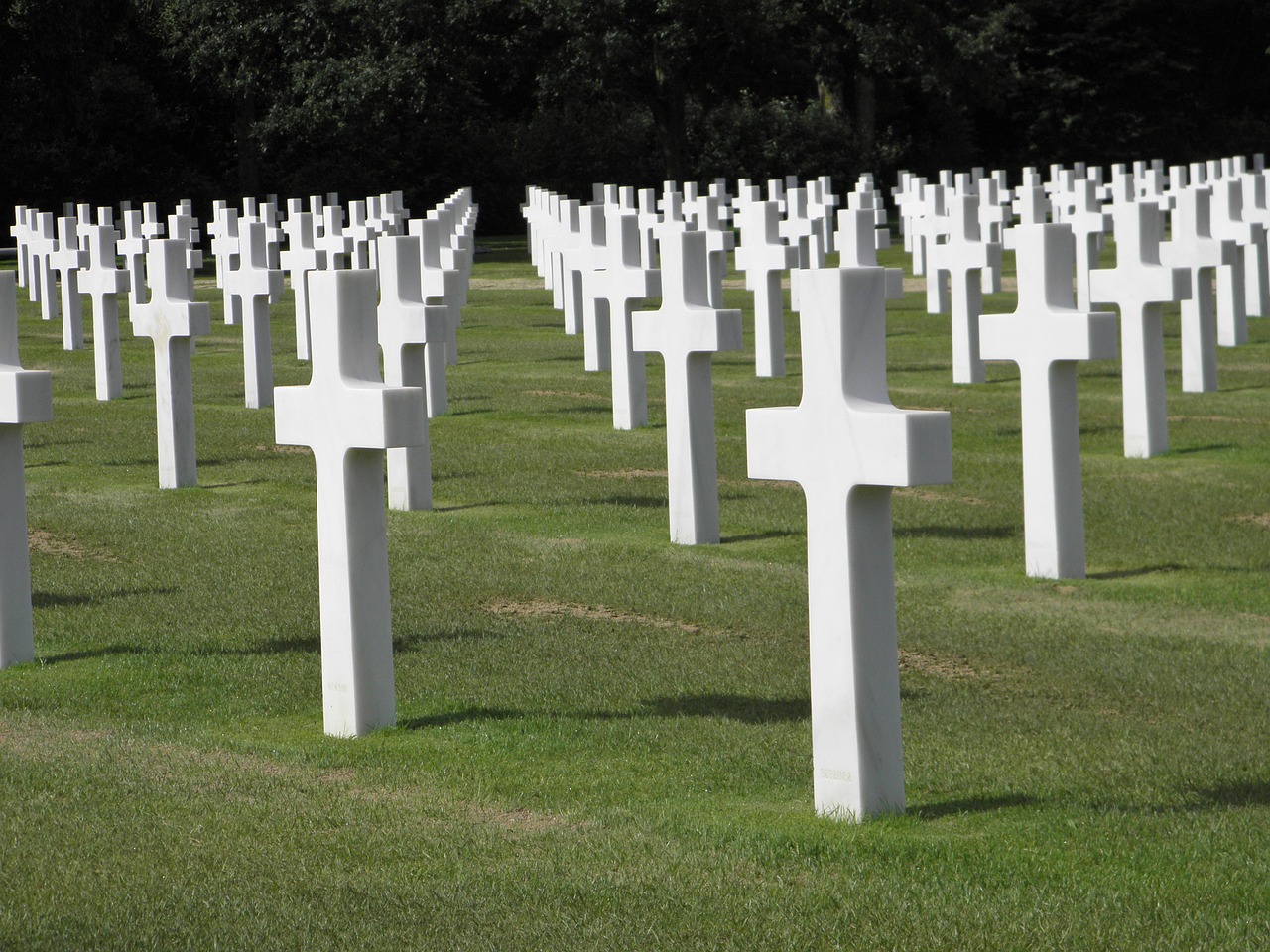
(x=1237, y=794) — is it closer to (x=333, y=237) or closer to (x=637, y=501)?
(x=637, y=501)

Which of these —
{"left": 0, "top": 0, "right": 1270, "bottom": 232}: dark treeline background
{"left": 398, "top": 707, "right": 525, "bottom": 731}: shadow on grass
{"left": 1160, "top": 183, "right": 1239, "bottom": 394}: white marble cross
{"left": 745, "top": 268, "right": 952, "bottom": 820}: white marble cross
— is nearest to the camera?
{"left": 745, "top": 268, "right": 952, "bottom": 820}: white marble cross

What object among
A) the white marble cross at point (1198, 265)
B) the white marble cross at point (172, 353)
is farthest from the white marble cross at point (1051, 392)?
the white marble cross at point (1198, 265)

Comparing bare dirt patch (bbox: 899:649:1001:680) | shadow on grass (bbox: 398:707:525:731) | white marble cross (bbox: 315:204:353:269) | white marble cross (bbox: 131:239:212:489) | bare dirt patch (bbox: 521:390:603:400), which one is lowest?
bare dirt patch (bbox: 899:649:1001:680)

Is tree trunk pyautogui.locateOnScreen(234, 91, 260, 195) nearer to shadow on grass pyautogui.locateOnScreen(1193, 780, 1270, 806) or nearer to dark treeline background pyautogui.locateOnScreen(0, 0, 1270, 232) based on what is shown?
dark treeline background pyautogui.locateOnScreen(0, 0, 1270, 232)

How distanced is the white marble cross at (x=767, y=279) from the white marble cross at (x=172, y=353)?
6583 millimetres

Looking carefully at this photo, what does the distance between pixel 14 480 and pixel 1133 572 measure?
4.98m

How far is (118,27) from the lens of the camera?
42719mm

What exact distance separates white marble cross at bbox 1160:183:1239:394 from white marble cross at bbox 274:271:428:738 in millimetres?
9798

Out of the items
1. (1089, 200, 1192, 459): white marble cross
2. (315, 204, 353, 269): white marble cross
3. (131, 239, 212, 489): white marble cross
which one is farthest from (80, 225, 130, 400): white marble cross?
(1089, 200, 1192, 459): white marble cross

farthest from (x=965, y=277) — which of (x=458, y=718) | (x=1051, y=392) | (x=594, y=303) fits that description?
(x=458, y=718)

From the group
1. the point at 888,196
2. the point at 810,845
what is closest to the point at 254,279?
the point at 810,845

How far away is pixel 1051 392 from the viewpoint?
352 inches

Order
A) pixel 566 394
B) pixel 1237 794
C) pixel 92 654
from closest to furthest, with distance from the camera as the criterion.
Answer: pixel 1237 794 → pixel 92 654 → pixel 566 394

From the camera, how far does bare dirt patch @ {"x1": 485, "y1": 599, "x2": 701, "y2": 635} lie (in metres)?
7.92
